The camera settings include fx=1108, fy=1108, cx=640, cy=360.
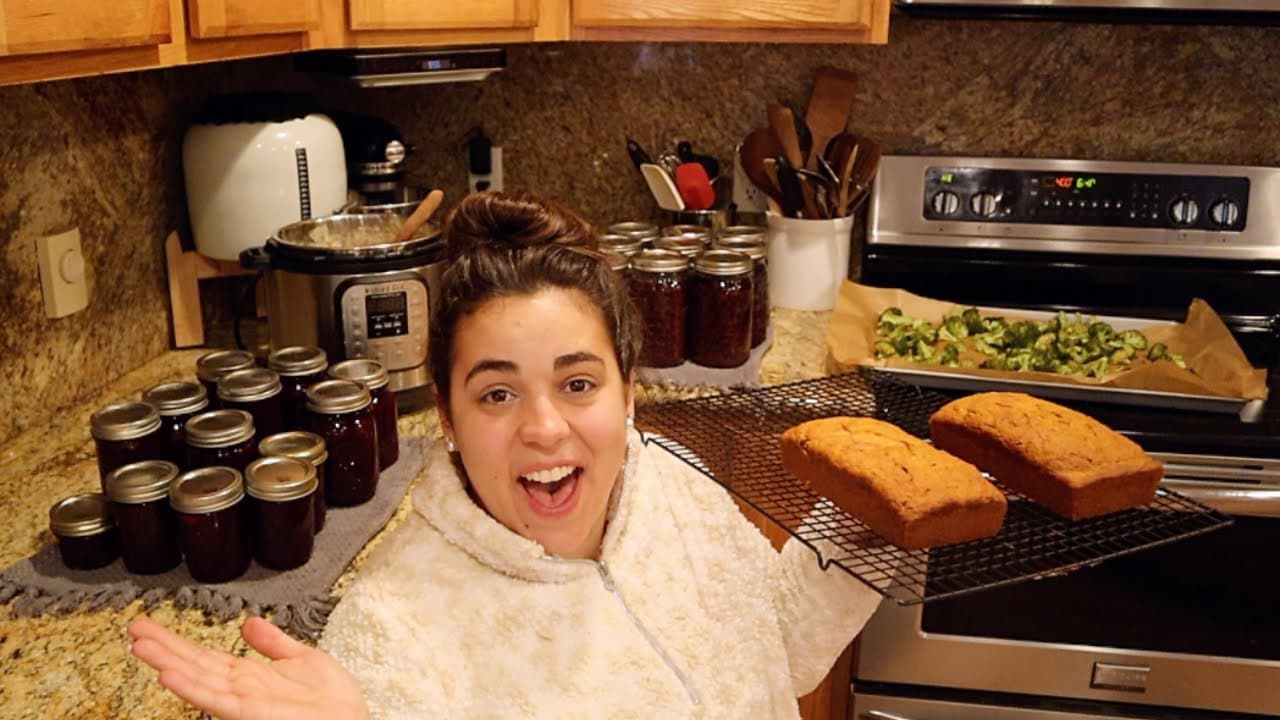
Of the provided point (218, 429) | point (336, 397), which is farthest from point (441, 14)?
point (218, 429)

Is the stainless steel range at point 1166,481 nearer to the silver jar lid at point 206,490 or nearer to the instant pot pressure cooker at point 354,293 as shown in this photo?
the instant pot pressure cooker at point 354,293

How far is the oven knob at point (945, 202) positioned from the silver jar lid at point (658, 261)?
25.0 inches

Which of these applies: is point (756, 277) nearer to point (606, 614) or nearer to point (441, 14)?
point (441, 14)

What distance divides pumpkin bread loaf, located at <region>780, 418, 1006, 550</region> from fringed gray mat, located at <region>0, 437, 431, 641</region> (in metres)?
0.56

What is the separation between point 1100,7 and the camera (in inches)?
72.4

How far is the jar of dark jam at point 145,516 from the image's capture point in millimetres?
1158

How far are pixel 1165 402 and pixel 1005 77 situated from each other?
87cm

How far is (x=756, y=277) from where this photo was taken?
1928 millimetres

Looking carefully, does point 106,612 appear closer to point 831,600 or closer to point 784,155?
point 831,600

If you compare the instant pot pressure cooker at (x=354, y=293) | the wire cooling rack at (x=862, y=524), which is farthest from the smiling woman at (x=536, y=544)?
the instant pot pressure cooker at (x=354, y=293)

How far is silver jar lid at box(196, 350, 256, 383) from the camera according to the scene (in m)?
1.45

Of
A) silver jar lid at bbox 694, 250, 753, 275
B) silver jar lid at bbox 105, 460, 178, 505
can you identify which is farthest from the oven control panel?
silver jar lid at bbox 105, 460, 178, 505

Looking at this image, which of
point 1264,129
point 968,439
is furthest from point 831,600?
point 1264,129

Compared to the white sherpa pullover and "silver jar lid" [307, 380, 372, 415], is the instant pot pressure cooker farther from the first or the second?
the white sherpa pullover
